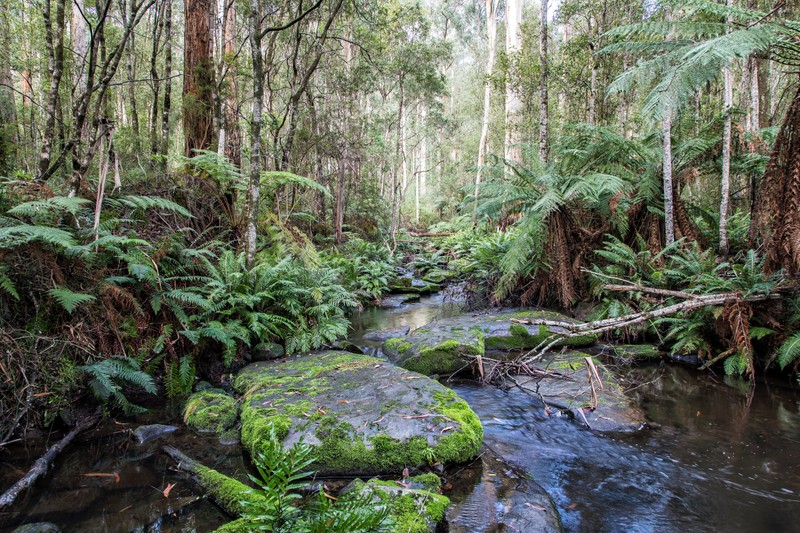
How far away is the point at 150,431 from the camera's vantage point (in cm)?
335

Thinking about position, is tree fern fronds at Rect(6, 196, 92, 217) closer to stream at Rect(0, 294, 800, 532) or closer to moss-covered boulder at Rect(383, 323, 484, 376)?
stream at Rect(0, 294, 800, 532)

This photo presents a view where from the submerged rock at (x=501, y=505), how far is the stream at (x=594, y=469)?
0.20 ft

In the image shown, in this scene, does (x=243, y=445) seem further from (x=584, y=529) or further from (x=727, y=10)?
(x=727, y=10)

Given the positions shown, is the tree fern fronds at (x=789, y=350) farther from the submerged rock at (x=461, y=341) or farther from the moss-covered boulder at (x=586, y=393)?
the submerged rock at (x=461, y=341)

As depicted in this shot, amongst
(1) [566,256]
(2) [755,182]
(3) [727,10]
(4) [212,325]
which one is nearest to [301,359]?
(4) [212,325]

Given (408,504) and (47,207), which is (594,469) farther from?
(47,207)

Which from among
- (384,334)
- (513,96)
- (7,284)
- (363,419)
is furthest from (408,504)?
(513,96)

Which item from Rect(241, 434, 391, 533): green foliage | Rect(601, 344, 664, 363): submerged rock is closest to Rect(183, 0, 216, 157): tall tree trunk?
Rect(241, 434, 391, 533): green foliage

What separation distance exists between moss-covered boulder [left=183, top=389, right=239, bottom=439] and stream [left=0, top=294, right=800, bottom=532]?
13 cm

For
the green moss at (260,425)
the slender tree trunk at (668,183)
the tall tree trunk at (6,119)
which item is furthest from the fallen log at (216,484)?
the slender tree trunk at (668,183)

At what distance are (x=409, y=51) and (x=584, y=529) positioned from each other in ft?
54.5

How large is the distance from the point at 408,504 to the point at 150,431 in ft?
7.86

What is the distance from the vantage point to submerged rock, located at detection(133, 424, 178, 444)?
328 centimetres

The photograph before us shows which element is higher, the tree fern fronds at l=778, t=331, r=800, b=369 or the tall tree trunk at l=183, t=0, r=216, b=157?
the tall tree trunk at l=183, t=0, r=216, b=157
